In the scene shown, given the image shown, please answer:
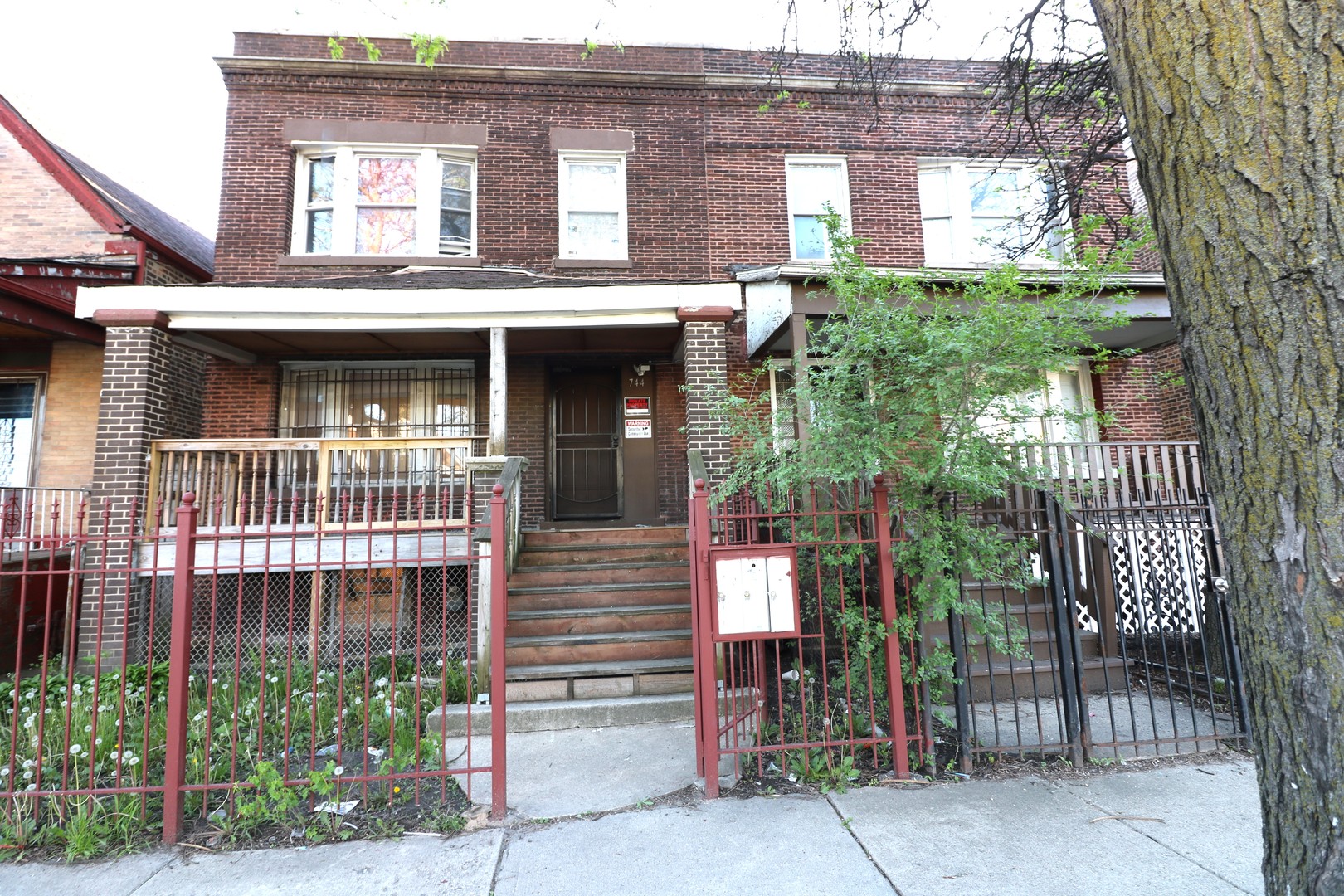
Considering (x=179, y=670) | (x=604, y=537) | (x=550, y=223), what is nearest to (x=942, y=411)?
(x=604, y=537)

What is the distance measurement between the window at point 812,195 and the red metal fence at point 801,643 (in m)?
5.51

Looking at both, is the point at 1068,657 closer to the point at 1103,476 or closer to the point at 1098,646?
the point at 1098,646

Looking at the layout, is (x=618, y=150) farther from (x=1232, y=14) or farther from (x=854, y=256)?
(x=1232, y=14)

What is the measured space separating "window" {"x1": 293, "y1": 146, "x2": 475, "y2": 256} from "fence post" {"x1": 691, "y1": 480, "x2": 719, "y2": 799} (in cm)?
630

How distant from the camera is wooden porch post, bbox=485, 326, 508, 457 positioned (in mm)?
6727

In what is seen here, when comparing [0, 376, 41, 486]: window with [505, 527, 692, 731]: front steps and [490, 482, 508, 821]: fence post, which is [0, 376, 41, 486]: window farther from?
[490, 482, 508, 821]: fence post

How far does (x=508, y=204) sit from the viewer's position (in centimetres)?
862

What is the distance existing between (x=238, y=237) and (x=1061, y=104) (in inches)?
376

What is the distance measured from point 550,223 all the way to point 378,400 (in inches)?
133

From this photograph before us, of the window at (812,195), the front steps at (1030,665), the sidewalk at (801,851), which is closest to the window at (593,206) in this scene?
the window at (812,195)

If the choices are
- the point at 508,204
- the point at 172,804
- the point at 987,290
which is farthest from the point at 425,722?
the point at 508,204

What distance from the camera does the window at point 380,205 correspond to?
852 centimetres

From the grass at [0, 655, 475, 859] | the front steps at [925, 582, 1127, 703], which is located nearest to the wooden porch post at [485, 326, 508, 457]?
the grass at [0, 655, 475, 859]

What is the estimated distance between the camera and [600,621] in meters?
5.88
